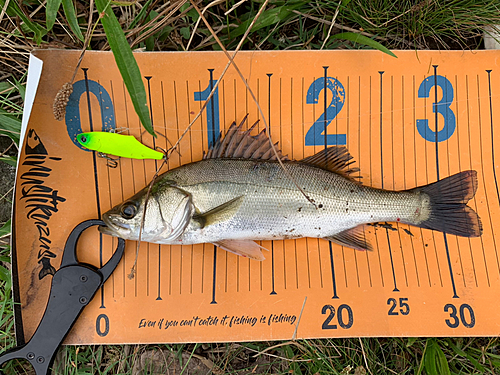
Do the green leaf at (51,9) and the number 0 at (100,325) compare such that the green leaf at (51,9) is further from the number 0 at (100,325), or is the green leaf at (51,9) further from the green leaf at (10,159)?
the number 0 at (100,325)

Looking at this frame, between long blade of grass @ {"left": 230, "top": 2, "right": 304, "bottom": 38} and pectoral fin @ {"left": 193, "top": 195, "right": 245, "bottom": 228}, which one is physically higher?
long blade of grass @ {"left": 230, "top": 2, "right": 304, "bottom": 38}

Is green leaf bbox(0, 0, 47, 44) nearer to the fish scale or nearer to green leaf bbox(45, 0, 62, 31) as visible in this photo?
green leaf bbox(45, 0, 62, 31)

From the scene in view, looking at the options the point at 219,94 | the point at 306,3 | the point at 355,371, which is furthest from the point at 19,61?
the point at 355,371

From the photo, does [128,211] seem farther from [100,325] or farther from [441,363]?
[441,363]

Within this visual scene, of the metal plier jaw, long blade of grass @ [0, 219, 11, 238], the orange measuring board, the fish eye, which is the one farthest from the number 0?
long blade of grass @ [0, 219, 11, 238]

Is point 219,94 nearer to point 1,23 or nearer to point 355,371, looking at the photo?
point 1,23

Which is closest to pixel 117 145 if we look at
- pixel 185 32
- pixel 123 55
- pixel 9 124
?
pixel 123 55

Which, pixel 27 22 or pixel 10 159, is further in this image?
pixel 10 159
